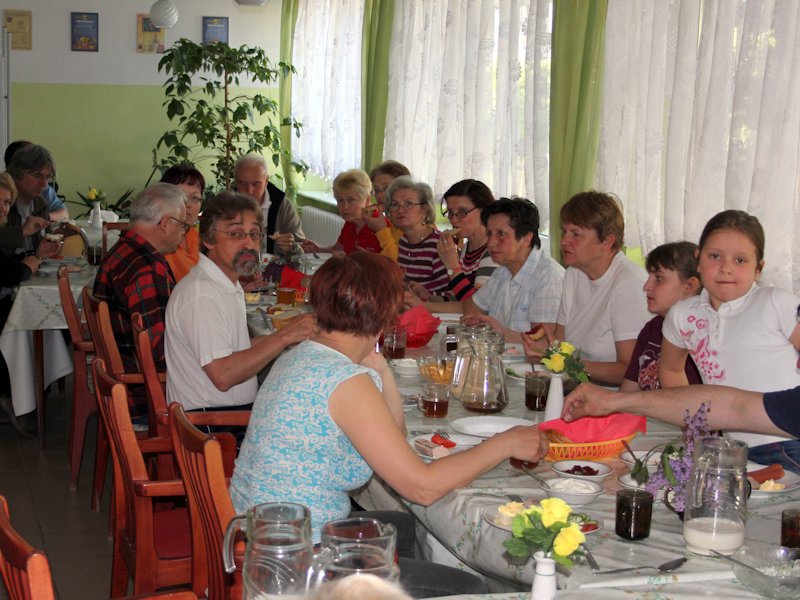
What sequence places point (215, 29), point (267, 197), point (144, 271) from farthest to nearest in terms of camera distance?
1. point (215, 29)
2. point (267, 197)
3. point (144, 271)

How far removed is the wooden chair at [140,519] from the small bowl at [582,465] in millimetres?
955

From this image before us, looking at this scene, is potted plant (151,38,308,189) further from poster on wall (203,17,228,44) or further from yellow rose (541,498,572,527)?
yellow rose (541,498,572,527)

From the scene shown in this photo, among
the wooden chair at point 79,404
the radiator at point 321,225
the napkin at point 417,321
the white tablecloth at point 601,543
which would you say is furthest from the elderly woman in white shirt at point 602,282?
the radiator at point 321,225

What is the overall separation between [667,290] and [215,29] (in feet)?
25.5

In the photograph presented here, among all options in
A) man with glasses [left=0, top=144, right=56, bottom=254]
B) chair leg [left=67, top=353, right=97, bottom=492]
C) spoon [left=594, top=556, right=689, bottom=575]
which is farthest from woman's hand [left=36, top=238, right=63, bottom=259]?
spoon [left=594, top=556, right=689, bottom=575]

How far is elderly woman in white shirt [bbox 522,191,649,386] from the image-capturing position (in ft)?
11.8

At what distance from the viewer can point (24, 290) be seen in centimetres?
499

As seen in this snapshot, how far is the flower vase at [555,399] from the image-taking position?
8.62ft

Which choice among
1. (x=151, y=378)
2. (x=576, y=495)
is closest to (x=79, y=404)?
(x=151, y=378)

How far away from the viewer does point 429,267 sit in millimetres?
5453

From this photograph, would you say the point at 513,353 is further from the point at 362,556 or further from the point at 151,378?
the point at 362,556

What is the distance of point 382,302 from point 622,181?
2.81m

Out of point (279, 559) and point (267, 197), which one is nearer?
point (279, 559)

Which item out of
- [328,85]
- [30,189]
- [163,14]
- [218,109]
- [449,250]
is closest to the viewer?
[449,250]
